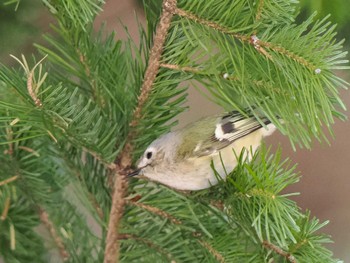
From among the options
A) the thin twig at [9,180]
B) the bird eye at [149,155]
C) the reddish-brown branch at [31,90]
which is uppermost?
the reddish-brown branch at [31,90]

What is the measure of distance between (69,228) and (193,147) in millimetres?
156

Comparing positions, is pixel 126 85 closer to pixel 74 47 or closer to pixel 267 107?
pixel 74 47

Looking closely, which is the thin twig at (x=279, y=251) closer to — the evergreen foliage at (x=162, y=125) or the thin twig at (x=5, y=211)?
the evergreen foliage at (x=162, y=125)

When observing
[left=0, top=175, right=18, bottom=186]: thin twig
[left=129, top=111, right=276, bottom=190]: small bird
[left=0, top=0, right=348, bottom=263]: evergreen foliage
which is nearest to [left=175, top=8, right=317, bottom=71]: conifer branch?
[left=0, top=0, right=348, bottom=263]: evergreen foliage

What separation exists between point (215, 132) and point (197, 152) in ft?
0.12

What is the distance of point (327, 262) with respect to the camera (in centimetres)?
50

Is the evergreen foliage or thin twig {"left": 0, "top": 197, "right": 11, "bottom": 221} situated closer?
the evergreen foliage

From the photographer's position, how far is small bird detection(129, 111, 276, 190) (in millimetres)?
584

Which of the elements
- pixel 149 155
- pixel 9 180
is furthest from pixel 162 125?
pixel 9 180

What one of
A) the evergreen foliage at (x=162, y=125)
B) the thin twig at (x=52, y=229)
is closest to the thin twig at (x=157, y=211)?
the evergreen foliage at (x=162, y=125)

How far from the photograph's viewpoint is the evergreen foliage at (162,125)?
471mm

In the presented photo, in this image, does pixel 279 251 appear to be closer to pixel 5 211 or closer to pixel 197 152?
pixel 197 152

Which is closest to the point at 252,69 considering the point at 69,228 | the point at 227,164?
the point at 227,164

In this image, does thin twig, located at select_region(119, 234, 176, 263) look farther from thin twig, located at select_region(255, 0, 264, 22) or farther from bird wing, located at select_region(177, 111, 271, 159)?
thin twig, located at select_region(255, 0, 264, 22)
